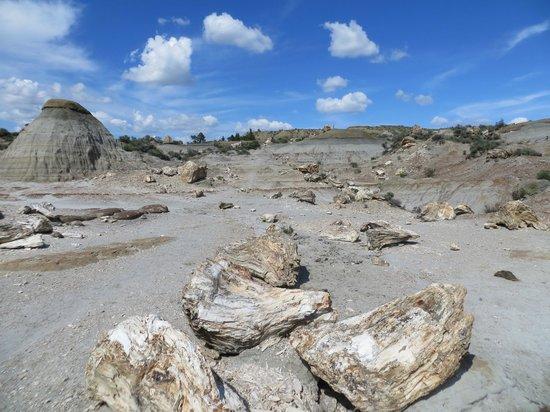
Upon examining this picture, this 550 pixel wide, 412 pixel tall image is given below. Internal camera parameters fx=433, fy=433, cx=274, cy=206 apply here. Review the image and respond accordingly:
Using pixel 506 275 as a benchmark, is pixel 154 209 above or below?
above

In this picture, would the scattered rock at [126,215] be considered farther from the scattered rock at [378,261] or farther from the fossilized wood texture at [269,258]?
the scattered rock at [378,261]

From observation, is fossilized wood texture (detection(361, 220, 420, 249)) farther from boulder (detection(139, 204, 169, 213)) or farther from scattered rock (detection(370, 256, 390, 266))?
boulder (detection(139, 204, 169, 213))

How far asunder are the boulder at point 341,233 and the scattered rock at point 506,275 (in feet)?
12.6

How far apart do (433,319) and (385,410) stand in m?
1.18

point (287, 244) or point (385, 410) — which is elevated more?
point (287, 244)

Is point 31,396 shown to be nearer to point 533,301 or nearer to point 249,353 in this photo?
point 249,353

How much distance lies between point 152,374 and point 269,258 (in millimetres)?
3652

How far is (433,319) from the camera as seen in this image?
16.3ft

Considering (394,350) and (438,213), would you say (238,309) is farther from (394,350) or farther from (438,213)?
(438,213)

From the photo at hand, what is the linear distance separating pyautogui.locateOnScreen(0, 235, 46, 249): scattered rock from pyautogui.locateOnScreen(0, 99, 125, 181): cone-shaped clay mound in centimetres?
1744

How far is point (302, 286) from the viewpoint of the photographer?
25.5 ft

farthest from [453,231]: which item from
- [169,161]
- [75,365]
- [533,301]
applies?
[169,161]

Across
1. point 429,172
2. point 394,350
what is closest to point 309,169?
point 429,172

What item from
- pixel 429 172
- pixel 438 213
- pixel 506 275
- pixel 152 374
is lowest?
pixel 506 275
